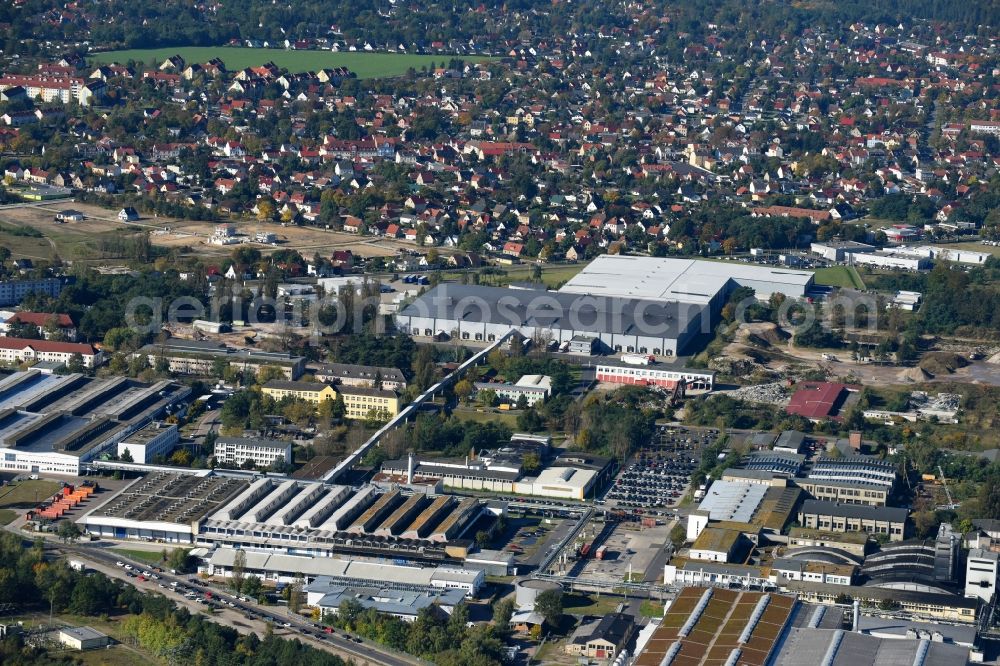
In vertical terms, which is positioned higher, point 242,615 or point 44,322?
point 44,322


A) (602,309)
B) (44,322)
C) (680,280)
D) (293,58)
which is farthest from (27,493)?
(293,58)

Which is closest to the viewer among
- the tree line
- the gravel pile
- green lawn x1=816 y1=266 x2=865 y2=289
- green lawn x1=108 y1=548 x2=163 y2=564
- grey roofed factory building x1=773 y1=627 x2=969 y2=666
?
grey roofed factory building x1=773 y1=627 x2=969 y2=666

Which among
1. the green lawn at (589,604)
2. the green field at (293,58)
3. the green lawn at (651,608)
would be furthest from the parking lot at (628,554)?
the green field at (293,58)

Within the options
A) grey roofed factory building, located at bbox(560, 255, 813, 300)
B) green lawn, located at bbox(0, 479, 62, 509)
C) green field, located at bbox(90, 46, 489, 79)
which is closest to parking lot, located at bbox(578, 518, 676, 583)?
green lawn, located at bbox(0, 479, 62, 509)

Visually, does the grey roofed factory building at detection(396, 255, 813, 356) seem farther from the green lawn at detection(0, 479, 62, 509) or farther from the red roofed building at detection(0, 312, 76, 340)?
the green lawn at detection(0, 479, 62, 509)

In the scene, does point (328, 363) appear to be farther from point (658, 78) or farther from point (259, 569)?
point (658, 78)

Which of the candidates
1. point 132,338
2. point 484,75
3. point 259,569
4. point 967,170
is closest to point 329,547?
point 259,569

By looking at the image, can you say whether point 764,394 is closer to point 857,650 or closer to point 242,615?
point 857,650
